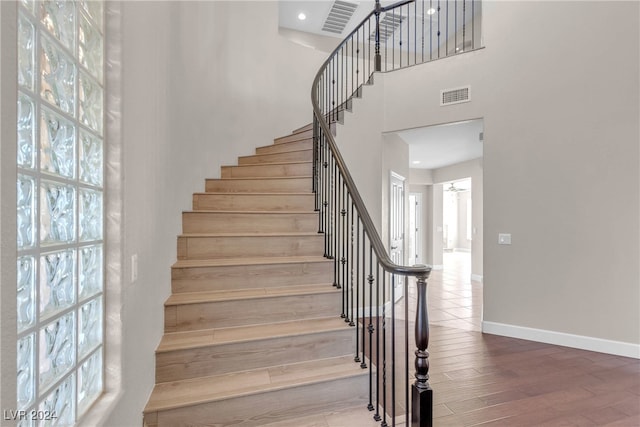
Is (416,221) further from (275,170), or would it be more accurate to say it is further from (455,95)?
(275,170)

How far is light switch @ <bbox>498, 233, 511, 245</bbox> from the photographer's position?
11.4 ft

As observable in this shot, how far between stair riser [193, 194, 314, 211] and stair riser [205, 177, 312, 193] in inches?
8.6

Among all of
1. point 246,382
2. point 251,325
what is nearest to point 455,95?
point 251,325

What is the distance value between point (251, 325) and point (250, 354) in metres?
0.24

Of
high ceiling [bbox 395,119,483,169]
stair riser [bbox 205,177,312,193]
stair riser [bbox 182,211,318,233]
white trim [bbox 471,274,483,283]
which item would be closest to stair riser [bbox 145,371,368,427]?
stair riser [bbox 182,211,318,233]

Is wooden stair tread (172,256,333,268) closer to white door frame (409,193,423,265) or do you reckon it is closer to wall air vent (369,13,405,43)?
wall air vent (369,13,405,43)

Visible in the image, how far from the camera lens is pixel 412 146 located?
532 cm

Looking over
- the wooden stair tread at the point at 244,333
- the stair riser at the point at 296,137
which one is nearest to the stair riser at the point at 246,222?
the wooden stair tread at the point at 244,333

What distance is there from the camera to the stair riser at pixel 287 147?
4.00 meters

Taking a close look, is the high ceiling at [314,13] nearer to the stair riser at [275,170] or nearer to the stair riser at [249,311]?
the stair riser at [275,170]

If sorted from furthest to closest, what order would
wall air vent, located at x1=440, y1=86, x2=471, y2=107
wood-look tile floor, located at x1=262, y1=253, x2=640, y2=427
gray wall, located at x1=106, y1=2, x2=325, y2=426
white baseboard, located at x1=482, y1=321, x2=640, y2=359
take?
1. wall air vent, located at x1=440, y1=86, x2=471, y2=107
2. white baseboard, located at x1=482, y1=321, x2=640, y2=359
3. wood-look tile floor, located at x1=262, y1=253, x2=640, y2=427
4. gray wall, located at x1=106, y1=2, x2=325, y2=426

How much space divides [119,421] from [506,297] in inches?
144

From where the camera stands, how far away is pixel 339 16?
5.84 m

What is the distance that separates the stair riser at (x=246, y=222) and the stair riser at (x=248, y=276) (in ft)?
1.64
